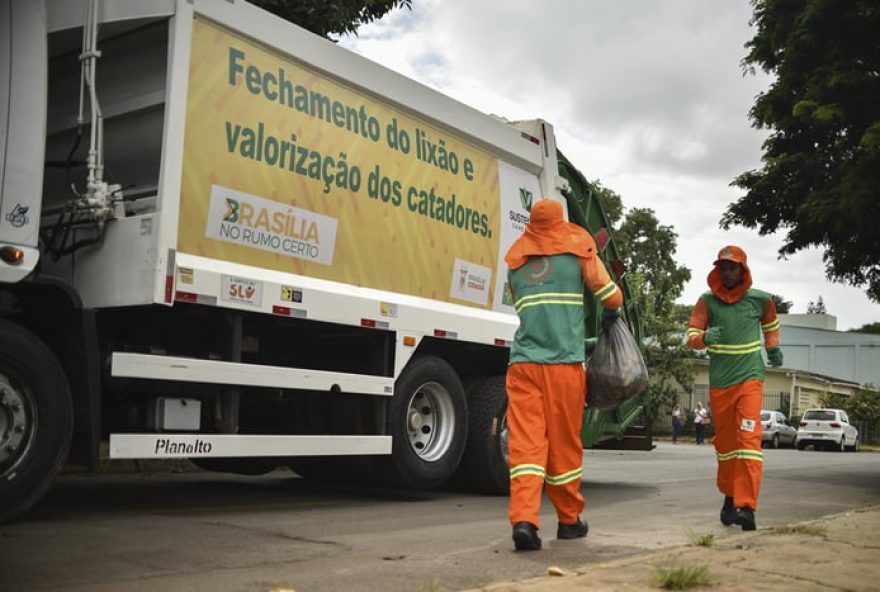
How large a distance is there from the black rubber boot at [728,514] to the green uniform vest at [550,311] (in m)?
1.96

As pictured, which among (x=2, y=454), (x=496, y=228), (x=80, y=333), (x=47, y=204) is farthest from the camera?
(x=496, y=228)

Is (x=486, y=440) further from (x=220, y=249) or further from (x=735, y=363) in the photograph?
(x=220, y=249)

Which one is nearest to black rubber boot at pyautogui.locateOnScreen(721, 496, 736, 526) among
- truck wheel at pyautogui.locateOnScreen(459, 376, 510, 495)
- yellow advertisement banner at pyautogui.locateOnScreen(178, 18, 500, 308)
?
truck wheel at pyautogui.locateOnScreen(459, 376, 510, 495)

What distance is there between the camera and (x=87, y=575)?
15.1ft

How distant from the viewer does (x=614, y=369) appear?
623 centimetres

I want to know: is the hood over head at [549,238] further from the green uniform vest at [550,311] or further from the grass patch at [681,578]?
the grass patch at [681,578]

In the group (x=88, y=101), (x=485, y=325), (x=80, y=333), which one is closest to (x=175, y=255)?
(x=80, y=333)

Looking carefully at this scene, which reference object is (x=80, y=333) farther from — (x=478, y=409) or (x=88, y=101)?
(x=478, y=409)

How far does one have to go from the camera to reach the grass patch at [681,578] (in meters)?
4.38

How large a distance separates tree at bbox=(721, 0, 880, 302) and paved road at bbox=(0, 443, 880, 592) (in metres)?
4.72

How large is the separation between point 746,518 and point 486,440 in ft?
8.46

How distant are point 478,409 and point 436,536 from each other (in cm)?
272

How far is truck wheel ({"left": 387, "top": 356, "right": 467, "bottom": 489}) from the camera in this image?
26.3 feet

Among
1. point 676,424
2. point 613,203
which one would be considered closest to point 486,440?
point 676,424
